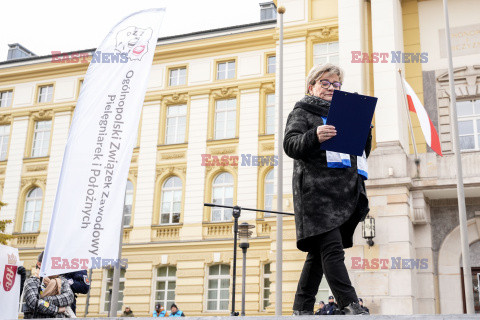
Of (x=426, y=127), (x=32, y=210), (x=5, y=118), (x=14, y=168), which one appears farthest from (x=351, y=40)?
(x=5, y=118)

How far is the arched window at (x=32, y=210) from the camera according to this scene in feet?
95.0

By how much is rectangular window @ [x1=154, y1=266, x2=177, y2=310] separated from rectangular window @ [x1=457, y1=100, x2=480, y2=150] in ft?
43.6

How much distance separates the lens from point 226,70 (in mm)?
27453

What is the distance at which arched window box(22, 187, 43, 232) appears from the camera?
2897cm

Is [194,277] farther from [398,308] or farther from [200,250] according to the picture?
[398,308]

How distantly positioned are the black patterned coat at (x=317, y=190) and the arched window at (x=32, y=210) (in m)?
26.6

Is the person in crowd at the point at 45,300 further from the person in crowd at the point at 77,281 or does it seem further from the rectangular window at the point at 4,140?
the rectangular window at the point at 4,140

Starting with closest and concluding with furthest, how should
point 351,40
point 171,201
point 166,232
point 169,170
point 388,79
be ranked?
point 388,79
point 351,40
point 166,232
point 171,201
point 169,170

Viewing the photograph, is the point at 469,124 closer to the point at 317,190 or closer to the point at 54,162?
the point at 317,190

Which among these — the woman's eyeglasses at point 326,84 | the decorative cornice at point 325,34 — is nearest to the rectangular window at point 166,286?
the decorative cornice at point 325,34

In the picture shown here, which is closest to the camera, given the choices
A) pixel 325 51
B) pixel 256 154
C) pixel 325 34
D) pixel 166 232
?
pixel 325 34

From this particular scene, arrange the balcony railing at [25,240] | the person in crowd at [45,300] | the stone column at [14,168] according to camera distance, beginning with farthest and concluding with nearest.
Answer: the stone column at [14,168], the balcony railing at [25,240], the person in crowd at [45,300]

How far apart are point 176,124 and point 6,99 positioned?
9935 millimetres

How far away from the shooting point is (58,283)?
6199 millimetres
